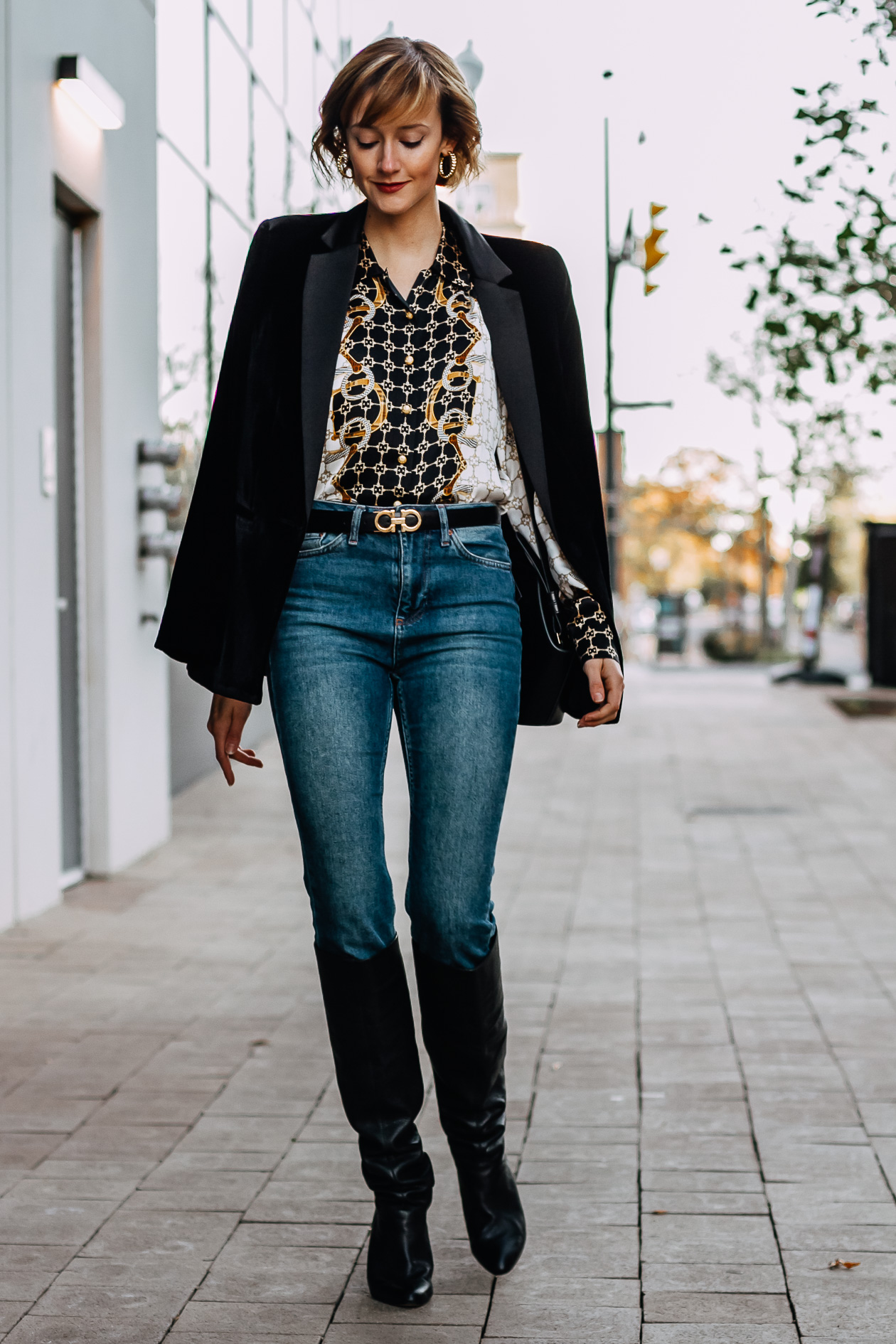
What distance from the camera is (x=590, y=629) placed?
2598 millimetres

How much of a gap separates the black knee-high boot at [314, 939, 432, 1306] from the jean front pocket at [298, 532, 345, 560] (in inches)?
25.2

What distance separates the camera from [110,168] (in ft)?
22.7

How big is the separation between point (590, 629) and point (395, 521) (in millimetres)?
399

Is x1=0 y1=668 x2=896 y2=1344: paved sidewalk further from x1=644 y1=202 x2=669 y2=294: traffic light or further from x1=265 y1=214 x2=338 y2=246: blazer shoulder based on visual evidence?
x1=644 y1=202 x2=669 y2=294: traffic light

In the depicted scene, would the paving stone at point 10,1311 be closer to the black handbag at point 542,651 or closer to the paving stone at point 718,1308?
the paving stone at point 718,1308

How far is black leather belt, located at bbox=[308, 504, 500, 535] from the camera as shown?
7.89ft

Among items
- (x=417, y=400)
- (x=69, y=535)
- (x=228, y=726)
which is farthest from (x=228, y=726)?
(x=69, y=535)

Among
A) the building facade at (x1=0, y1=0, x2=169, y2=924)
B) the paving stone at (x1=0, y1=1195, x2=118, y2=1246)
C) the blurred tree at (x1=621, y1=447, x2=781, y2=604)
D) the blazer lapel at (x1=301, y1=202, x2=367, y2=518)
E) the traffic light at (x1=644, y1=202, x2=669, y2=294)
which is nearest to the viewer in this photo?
the blazer lapel at (x1=301, y1=202, x2=367, y2=518)

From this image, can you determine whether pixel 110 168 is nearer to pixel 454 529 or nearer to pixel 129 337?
pixel 129 337

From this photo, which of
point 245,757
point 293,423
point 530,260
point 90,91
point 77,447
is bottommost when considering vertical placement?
point 245,757

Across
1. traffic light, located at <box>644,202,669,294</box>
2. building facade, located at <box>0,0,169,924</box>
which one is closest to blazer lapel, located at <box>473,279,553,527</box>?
traffic light, located at <box>644,202,669,294</box>

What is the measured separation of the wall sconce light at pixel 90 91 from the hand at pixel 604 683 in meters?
4.50

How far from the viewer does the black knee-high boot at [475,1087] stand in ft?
8.44

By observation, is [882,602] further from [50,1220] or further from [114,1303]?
[114,1303]
